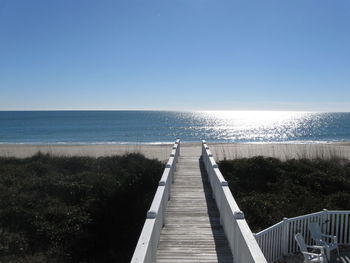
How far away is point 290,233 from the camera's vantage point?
8.41 metres

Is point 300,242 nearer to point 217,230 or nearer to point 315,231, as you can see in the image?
point 315,231

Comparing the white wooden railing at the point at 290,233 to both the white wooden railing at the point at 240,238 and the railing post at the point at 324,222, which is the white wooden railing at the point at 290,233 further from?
the white wooden railing at the point at 240,238

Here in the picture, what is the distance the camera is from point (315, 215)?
349 inches

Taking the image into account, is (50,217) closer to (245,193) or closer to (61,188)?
(61,188)

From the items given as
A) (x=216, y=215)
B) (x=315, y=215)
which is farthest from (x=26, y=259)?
(x=315, y=215)

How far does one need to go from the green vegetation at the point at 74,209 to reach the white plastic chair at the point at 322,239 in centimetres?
577

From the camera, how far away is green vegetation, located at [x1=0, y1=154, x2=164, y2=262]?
9.66 m

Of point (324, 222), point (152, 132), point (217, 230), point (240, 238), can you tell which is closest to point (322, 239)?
point (324, 222)

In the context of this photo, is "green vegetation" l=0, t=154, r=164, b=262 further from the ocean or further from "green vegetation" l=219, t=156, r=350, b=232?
the ocean

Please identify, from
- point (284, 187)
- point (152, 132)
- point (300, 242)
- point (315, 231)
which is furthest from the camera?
point (152, 132)

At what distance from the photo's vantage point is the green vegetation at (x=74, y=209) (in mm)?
9664

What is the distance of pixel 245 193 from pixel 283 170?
10.2 ft

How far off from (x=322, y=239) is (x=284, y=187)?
520 cm

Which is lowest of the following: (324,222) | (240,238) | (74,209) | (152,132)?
Answer: (74,209)
